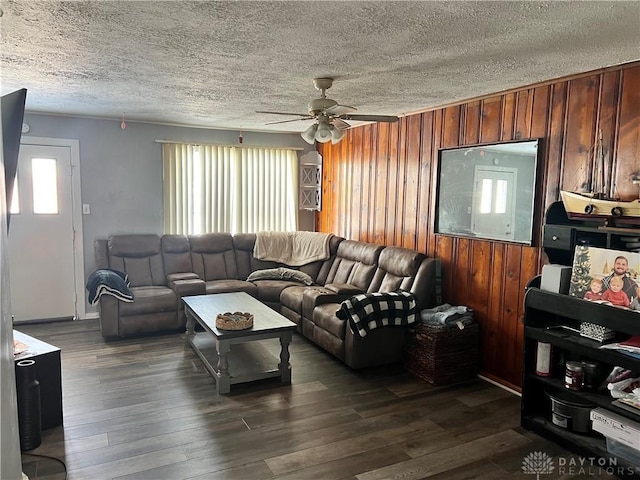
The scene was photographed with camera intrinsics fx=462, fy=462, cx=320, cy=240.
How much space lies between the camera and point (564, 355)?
9.89 feet

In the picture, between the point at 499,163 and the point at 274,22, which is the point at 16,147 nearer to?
the point at 274,22

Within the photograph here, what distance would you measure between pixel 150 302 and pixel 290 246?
1.93m

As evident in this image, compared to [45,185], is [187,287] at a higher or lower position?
lower

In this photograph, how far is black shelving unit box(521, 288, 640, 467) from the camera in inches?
96.5

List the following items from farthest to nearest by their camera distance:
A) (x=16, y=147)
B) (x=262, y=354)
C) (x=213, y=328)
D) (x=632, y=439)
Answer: (x=262, y=354), (x=213, y=328), (x=632, y=439), (x=16, y=147)

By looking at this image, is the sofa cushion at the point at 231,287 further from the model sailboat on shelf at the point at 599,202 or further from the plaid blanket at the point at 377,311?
the model sailboat on shelf at the point at 599,202

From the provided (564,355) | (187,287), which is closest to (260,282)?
(187,287)

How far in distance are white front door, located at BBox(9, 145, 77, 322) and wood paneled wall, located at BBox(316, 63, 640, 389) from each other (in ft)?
10.9

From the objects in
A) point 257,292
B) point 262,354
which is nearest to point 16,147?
point 262,354

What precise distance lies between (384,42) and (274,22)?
2.01 feet

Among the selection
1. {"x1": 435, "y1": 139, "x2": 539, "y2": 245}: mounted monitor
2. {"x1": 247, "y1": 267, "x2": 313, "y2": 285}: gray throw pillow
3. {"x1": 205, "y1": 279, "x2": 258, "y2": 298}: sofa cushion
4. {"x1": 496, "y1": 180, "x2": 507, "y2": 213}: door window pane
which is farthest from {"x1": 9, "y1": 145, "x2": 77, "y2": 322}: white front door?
{"x1": 496, "y1": 180, "x2": 507, "y2": 213}: door window pane

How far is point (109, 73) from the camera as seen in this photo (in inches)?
125

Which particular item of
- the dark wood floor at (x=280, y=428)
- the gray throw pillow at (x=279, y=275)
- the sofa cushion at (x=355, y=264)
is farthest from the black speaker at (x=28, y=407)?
the gray throw pillow at (x=279, y=275)

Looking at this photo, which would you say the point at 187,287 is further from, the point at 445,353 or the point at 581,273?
the point at 581,273
